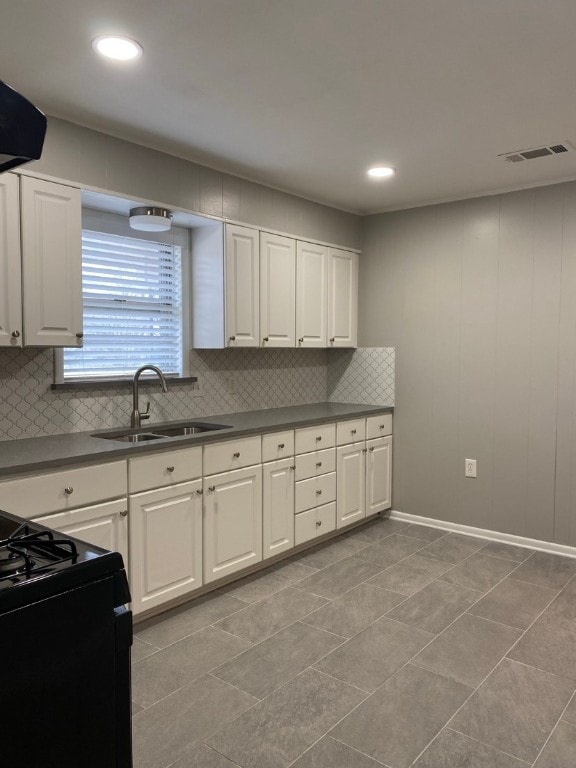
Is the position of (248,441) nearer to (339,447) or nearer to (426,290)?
(339,447)

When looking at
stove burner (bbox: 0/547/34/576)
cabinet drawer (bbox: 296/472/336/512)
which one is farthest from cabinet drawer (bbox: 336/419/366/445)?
stove burner (bbox: 0/547/34/576)

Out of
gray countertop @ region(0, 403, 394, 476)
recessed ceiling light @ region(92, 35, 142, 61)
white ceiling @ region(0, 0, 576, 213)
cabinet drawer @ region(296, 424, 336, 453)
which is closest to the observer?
white ceiling @ region(0, 0, 576, 213)

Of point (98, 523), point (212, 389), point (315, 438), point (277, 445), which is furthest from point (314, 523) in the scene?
point (98, 523)

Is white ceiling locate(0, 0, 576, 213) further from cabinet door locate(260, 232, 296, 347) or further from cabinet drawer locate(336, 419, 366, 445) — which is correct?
cabinet drawer locate(336, 419, 366, 445)

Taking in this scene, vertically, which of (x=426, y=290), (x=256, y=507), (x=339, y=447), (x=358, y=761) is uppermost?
(x=426, y=290)

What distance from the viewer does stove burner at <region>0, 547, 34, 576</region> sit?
110 centimetres

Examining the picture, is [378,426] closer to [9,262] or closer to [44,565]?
[9,262]

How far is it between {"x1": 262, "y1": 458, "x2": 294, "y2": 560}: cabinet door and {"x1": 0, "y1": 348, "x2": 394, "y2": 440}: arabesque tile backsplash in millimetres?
636

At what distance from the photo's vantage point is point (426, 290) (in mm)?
4406

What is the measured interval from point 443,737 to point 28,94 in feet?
9.77

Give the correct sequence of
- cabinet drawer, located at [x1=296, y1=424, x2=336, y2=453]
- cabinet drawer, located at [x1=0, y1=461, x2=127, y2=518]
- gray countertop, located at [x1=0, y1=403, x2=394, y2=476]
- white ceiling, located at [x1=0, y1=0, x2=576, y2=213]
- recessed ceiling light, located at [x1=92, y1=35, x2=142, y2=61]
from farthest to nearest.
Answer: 1. cabinet drawer, located at [x1=296, y1=424, x2=336, y2=453]
2. gray countertop, located at [x1=0, y1=403, x2=394, y2=476]
3. cabinet drawer, located at [x1=0, y1=461, x2=127, y2=518]
4. recessed ceiling light, located at [x1=92, y1=35, x2=142, y2=61]
5. white ceiling, located at [x1=0, y1=0, x2=576, y2=213]

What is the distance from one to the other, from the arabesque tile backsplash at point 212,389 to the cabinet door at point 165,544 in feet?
2.13

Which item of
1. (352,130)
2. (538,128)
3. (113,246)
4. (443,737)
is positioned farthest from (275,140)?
(443,737)

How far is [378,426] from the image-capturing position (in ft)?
14.6
